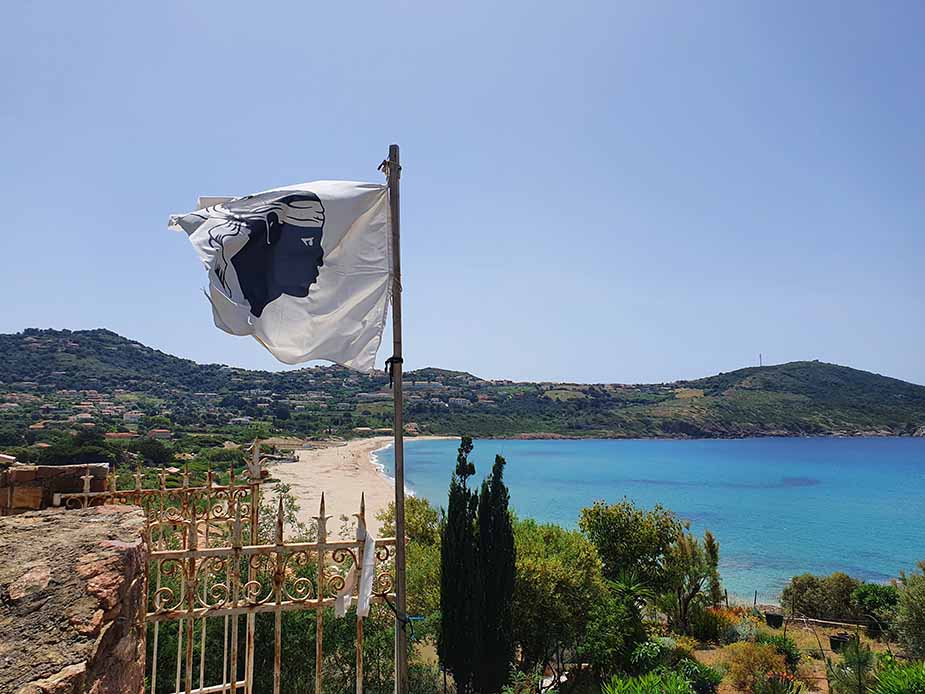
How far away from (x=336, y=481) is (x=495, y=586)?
53.0 metres

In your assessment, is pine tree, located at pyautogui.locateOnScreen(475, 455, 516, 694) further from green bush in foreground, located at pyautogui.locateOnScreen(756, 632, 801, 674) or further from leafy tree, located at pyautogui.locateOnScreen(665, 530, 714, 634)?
leafy tree, located at pyautogui.locateOnScreen(665, 530, 714, 634)

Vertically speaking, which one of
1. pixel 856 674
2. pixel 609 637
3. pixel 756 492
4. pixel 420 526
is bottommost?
pixel 756 492

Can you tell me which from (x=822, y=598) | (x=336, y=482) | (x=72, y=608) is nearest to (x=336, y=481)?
(x=336, y=482)

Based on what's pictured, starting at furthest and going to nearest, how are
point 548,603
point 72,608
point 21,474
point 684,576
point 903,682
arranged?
point 684,576 → point 548,603 → point 903,682 → point 21,474 → point 72,608

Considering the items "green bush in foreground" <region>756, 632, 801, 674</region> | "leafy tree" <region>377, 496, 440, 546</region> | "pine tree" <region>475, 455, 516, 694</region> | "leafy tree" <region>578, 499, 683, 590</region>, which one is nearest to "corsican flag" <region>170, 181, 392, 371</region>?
"pine tree" <region>475, 455, 516, 694</region>

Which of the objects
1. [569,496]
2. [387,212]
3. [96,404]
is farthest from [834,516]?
[96,404]

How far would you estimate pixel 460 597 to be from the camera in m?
10.9

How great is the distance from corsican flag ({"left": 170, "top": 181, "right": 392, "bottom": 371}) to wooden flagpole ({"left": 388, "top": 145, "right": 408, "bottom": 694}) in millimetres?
93

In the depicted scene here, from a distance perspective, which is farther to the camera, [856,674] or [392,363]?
[856,674]

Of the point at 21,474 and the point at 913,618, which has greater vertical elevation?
the point at 21,474

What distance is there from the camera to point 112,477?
5.57 metres

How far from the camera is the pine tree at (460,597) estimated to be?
35.2 feet

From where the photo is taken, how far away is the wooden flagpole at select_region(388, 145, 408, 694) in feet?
14.9

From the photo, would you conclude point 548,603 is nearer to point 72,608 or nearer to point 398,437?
point 398,437
